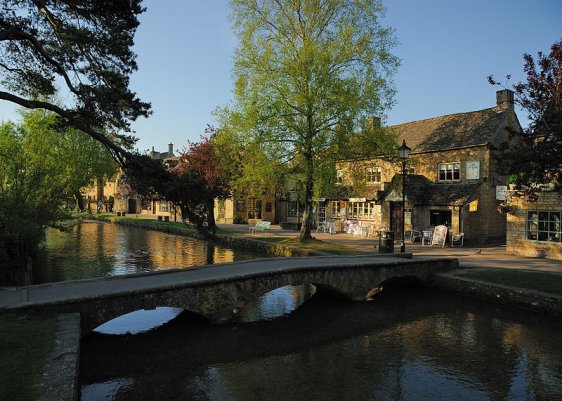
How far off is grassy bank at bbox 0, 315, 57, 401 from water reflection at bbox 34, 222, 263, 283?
25.7ft

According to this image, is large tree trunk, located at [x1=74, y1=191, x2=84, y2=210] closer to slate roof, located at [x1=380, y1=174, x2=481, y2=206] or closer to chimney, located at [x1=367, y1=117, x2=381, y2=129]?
slate roof, located at [x1=380, y1=174, x2=481, y2=206]

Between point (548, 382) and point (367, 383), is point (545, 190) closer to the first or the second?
point (548, 382)

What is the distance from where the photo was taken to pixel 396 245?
24.8m

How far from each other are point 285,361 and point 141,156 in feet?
22.3

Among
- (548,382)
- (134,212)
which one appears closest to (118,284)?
(548,382)

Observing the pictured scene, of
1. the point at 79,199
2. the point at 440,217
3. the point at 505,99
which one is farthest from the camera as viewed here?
the point at 79,199

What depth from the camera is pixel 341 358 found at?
9305 millimetres

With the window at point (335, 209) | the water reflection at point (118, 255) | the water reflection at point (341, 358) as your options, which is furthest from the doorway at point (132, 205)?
the water reflection at point (341, 358)

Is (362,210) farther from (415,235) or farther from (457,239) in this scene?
(457,239)

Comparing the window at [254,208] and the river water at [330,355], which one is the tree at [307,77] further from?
the window at [254,208]

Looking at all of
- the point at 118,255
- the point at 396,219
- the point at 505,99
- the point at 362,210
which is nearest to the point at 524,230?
the point at 396,219

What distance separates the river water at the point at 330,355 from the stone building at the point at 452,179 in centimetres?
1224

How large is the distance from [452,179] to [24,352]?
2528 centimetres

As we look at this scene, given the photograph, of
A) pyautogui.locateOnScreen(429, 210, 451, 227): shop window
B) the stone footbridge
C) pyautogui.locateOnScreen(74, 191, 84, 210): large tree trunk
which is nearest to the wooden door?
pyautogui.locateOnScreen(429, 210, 451, 227): shop window
